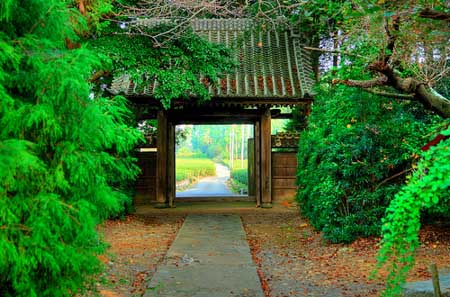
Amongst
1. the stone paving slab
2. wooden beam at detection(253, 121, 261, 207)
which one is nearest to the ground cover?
the stone paving slab

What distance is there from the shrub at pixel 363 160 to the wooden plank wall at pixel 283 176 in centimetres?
514

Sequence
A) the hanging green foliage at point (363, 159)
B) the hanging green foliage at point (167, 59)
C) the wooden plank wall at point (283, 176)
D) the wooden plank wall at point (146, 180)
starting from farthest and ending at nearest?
the wooden plank wall at point (283, 176) → the wooden plank wall at point (146, 180) → the hanging green foliage at point (167, 59) → the hanging green foliage at point (363, 159)

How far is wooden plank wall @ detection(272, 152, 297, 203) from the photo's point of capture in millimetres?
13852

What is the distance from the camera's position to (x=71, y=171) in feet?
11.3

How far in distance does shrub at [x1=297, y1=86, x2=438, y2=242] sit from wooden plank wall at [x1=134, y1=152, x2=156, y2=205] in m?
6.25

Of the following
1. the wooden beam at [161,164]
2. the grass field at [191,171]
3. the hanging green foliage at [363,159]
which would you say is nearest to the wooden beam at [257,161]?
the wooden beam at [161,164]

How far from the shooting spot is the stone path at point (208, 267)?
546 centimetres

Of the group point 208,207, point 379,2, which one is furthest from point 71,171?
point 208,207

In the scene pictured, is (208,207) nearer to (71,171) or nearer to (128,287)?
(128,287)

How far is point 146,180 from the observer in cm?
1380

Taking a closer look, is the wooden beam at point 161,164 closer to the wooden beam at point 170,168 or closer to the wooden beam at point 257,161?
the wooden beam at point 170,168

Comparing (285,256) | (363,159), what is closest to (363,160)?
(363,159)

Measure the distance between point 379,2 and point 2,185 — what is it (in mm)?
3261

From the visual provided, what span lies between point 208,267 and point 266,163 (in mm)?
7002
